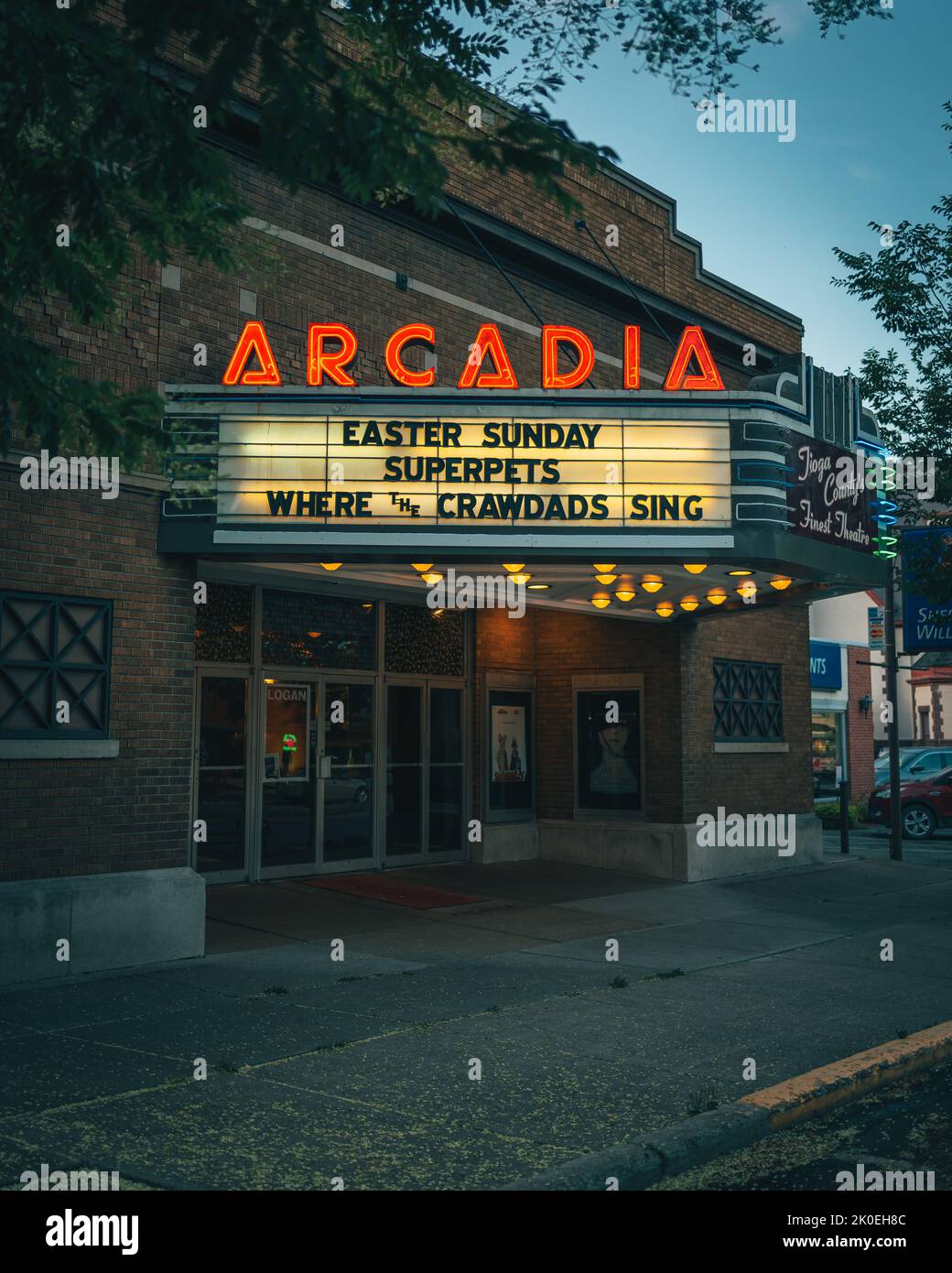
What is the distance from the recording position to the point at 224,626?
1414 centimetres

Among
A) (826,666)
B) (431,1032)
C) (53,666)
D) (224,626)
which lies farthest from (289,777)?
(826,666)

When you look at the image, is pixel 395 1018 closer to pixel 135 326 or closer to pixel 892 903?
pixel 135 326

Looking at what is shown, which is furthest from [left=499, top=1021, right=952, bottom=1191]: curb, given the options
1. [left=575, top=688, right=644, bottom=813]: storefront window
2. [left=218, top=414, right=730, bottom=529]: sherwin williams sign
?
[left=575, top=688, right=644, bottom=813]: storefront window

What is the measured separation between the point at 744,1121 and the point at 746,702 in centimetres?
1253

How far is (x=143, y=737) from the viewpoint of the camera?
10953 mm

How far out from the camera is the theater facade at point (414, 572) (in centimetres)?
1059

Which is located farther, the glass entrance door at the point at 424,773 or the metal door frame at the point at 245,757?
the glass entrance door at the point at 424,773

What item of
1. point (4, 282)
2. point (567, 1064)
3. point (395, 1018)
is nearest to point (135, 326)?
point (4, 282)

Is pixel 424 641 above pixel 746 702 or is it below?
above

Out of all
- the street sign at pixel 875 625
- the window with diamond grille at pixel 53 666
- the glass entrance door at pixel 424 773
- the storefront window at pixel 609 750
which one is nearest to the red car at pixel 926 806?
the street sign at pixel 875 625

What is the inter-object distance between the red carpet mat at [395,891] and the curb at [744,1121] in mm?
6652

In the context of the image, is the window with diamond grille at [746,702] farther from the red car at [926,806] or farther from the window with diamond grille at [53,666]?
the window with diamond grille at [53,666]

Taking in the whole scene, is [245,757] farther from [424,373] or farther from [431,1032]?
[431,1032]

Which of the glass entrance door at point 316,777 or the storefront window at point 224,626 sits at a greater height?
the storefront window at point 224,626
